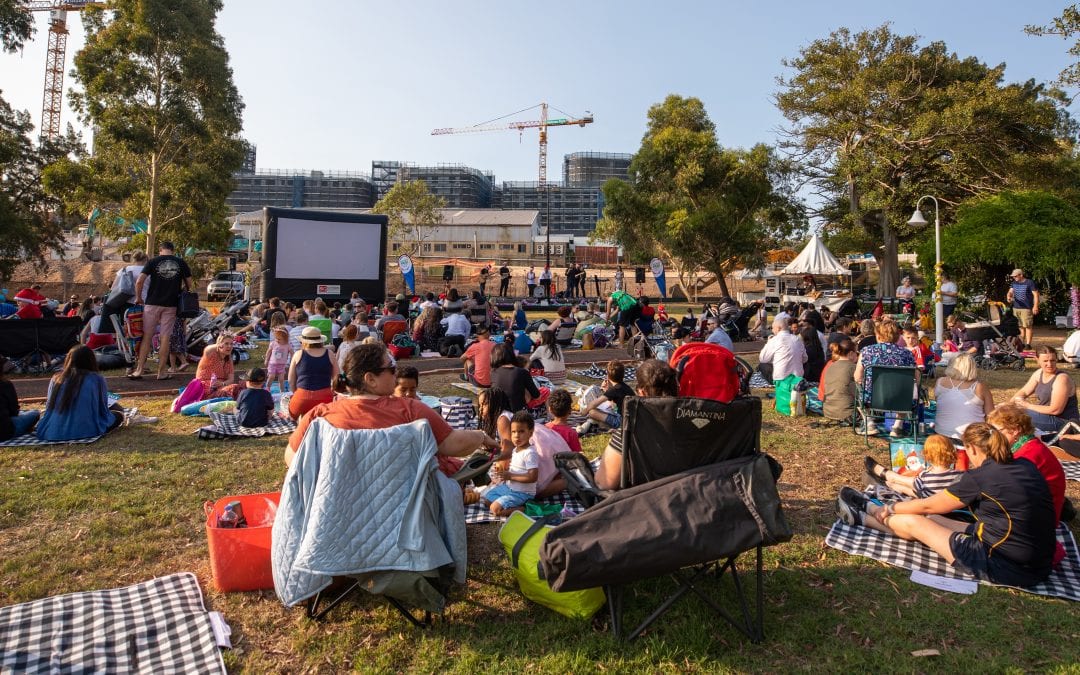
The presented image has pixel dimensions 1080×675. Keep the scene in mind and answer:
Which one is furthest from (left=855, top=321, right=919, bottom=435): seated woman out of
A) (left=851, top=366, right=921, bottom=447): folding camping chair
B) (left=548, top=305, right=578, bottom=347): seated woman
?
(left=548, top=305, right=578, bottom=347): seated woman

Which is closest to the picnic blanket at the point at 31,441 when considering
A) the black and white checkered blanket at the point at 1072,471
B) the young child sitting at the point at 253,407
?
the young child sitting at the point at 253,407

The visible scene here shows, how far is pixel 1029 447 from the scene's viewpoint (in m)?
3.75

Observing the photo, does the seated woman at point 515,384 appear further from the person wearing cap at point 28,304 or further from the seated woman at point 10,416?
the person wearing cap at point 28,304

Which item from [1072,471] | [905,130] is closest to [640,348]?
[1072,471]

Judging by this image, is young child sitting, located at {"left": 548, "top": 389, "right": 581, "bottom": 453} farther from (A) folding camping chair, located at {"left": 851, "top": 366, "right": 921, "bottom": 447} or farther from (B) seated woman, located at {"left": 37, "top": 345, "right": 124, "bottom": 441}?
(B) seated woman, located at {"left": 37, "top": 345, "right": 124, "bottom": 441}

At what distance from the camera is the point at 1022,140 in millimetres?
21016

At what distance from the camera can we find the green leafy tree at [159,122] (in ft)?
65.5

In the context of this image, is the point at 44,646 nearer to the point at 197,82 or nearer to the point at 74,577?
the point at 74,577

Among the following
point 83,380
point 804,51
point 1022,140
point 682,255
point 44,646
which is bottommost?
point 44,646

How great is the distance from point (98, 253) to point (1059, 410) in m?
48.5

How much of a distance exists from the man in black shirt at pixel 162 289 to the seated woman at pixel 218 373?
1011 mm

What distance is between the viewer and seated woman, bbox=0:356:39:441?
586cm

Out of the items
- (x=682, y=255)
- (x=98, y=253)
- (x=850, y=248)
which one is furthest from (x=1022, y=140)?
(x=98, y=253)

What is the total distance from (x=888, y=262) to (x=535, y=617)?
25.7m
